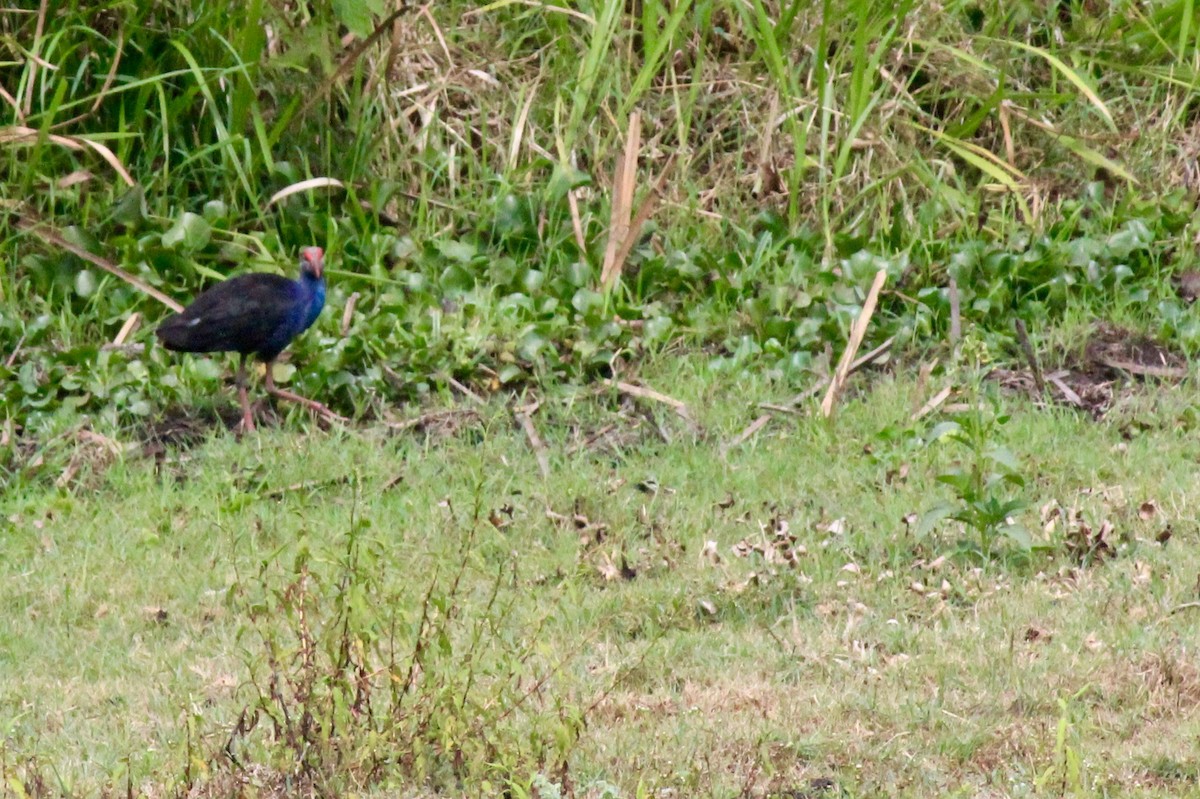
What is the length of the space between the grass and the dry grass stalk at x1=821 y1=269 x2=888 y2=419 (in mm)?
118

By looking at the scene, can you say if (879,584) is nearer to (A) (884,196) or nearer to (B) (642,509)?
(B) (642,509)

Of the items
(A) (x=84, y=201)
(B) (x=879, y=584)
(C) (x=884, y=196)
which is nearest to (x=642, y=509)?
(B) (x=879, y=584)

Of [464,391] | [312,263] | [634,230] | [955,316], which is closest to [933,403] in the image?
A: [955,316]

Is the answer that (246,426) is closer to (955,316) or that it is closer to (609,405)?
(609,405)

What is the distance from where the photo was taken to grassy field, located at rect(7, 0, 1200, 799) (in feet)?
14.3

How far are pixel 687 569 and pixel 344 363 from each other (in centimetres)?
243

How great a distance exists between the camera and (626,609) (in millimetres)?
5375

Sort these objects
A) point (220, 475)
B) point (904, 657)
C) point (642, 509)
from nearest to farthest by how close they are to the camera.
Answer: point (904, 657) → point (642, 509) → point (220, 475)

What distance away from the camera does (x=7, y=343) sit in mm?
7734

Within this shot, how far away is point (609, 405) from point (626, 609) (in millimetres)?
2040

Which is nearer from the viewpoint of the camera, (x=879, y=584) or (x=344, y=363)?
(x=879, y=584)

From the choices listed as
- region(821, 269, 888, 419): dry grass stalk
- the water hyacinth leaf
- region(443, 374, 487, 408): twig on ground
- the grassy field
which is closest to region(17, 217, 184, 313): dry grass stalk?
the grassy field

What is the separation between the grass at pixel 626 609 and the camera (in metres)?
4.17

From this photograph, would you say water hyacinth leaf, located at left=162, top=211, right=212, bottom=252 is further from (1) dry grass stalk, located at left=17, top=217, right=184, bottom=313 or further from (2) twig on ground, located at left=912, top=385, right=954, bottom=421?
(2) twig on ground, located at left=912, top=385, right=954, bottom=421
